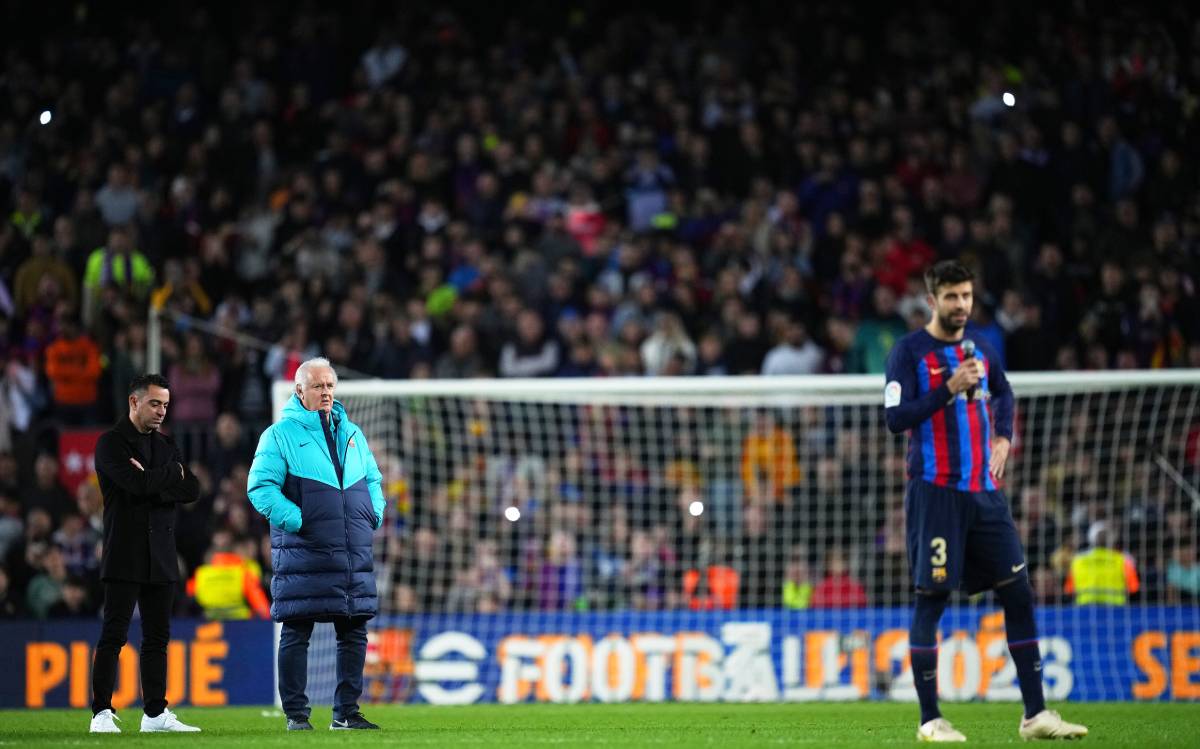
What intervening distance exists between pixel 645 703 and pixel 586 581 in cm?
210

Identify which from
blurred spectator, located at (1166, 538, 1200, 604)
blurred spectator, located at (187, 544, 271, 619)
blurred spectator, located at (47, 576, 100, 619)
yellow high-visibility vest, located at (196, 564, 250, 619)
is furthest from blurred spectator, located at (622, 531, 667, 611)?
blurred spectator, located at (47, 576, 100, 619)

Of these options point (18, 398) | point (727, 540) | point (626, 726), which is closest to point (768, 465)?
point (727, 540)

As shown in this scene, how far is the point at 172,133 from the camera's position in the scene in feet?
66.6

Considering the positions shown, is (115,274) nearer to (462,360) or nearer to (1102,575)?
(462,360)

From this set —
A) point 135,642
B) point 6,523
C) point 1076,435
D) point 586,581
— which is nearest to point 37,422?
point 6,523

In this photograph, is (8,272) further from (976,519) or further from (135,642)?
(976,519)

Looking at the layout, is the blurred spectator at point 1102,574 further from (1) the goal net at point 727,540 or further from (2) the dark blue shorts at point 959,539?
(2) the dark blue shorts at point 959,539

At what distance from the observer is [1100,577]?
45.7 feet

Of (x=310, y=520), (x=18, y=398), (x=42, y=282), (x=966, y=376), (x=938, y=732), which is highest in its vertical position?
(x=42, y=282)

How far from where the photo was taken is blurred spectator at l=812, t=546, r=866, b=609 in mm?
14500

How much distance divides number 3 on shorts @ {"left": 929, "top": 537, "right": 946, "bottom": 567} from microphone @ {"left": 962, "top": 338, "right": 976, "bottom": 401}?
25.2 inches

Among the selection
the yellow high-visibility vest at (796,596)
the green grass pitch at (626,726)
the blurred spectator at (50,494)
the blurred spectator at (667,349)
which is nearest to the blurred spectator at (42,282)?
the blurred spectator at (50,494)

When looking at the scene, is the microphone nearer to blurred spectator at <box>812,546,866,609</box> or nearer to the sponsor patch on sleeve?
the sponsor patch on sleeve

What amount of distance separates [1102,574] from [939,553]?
6928 millimetres
